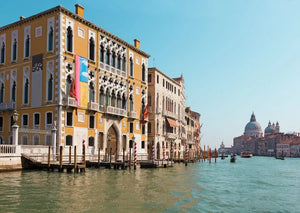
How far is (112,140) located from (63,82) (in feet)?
27.5

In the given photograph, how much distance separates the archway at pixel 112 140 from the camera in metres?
31.7

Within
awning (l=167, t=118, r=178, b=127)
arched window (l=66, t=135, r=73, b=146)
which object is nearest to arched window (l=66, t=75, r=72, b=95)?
arched window (l=66, t=135, r=73, b=146)

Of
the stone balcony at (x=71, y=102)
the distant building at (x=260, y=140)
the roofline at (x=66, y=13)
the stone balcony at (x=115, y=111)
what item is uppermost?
→ the roofline at (x=66, y=13)

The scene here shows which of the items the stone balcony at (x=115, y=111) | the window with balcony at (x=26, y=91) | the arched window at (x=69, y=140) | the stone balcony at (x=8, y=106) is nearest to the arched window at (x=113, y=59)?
the stone balcony at (x=115, y=111)

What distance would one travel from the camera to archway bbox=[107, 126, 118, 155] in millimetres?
31678

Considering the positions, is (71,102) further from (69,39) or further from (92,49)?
(92,49)

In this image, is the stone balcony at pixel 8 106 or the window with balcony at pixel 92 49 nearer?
the stone balcony at pixel 8 106

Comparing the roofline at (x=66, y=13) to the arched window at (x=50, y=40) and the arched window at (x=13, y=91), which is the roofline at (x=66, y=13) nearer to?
the arched window at (x=50, y=40)

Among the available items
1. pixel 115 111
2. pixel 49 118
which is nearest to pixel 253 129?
pixel 115 111

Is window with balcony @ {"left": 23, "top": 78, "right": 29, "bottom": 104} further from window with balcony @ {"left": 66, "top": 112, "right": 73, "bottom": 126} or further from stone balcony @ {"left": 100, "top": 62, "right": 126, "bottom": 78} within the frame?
stone balcony @ {"left": 100, "top": 62, "right": 126, "bottom": 78}

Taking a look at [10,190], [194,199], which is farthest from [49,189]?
[194,199]

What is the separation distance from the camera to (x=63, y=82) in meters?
26.1

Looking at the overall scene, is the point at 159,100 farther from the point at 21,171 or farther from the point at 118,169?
the point at 21,171

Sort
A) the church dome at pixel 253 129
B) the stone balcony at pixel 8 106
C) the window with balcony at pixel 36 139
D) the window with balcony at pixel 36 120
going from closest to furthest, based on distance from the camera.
A: 1. the window with balcony at pixel 36 139
2. the window with balcony at pixel 36 120
3. the stone balcony at pixel 8 106
4. the church dome at pixel 253 129
